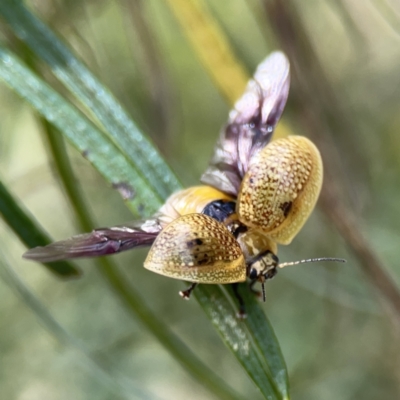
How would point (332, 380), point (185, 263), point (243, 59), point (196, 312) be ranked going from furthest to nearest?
point (196, 312)
point (332, 380)
point (243, 59)
point (185, 263)

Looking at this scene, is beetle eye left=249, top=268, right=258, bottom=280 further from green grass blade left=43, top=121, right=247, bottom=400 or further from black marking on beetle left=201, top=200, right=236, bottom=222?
green grass blade left=43, top=121, right=247, bottom=400

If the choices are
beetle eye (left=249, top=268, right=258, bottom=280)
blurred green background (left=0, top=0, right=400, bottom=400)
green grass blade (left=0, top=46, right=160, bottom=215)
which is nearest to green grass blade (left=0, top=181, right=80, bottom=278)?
green grass blade (left=0, top=46, right=160, bottom=215)

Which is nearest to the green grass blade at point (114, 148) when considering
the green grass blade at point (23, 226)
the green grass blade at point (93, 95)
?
the green grass blade at point (93, 95)

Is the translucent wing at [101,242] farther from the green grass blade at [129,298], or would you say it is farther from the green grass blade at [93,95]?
the green grass blade at [129,298]

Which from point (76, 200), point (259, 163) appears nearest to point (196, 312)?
point (76, 200)

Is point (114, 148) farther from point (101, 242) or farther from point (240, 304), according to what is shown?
point (240, 304)

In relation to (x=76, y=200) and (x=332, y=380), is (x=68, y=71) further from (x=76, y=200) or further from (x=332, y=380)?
(x=332, y=380)

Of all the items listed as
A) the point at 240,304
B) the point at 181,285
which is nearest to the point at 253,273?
the point at 240,304
